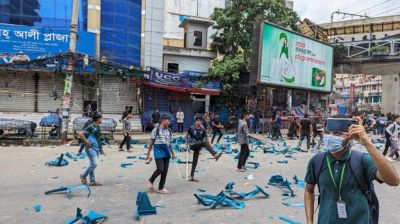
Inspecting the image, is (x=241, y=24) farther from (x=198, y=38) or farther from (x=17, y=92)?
(x=17, y=92)

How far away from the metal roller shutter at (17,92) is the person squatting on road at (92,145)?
16278mm

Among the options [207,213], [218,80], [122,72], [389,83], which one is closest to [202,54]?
[218,80]

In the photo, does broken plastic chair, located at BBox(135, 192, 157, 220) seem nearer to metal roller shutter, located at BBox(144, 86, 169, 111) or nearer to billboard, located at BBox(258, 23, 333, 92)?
billboard, located at BBox(258, 23, 333, 92)

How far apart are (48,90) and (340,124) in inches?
960

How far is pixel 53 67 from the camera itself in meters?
23.6

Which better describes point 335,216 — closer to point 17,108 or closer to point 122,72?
point 122,72

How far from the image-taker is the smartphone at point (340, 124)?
310 centimetres

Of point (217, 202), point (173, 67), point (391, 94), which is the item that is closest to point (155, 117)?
point (173, 67)

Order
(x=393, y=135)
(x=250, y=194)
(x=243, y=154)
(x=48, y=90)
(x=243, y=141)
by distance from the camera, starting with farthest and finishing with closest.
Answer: (x=48, y=90)
(x=393, y=135)
(x=243, y=154)
(x=243, y=141)
(x=250, y=194)

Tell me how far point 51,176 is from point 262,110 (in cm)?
2112

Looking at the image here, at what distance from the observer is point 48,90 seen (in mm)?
25547

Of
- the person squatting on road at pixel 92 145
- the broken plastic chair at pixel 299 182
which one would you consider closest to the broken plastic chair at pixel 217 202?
the broken plastic chair at pixel 299 182

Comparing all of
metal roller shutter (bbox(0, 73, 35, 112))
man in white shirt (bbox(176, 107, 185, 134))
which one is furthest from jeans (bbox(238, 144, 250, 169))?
metal roller shutter (bbox(0, 73, 35, 112))

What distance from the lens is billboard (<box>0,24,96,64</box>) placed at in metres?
23.2
